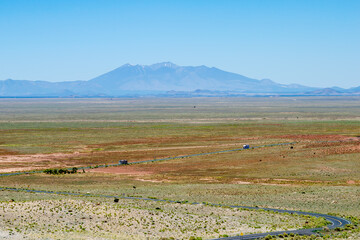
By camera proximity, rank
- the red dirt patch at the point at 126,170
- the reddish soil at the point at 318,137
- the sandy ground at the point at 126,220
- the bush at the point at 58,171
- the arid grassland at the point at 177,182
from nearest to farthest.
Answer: the sandy ground at the point at 126,220
the arid grassland at the point at 177,182
the red dirt patch at the point at 126,170
the bush at the point at 58,171
the reddish soil at the point at 318,137

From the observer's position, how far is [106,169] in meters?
83.6

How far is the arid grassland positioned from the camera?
43.8 m

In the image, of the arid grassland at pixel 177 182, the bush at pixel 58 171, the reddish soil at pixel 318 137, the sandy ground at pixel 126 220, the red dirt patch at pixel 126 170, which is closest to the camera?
the sandy ground at pixel 126 220

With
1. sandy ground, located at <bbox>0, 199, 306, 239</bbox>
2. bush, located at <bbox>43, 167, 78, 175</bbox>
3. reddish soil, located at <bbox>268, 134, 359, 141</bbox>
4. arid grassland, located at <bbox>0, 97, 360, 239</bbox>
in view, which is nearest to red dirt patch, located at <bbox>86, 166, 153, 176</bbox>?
arid grassland, located at <bbox>0, 97, 360, 239</bbox>

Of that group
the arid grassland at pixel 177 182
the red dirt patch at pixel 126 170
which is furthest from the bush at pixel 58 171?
the red dirt patch at pixel 126 170

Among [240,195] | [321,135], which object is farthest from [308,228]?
[321,135]

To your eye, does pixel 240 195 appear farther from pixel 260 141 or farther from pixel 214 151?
pixel 260 141

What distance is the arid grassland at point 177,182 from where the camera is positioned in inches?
1726

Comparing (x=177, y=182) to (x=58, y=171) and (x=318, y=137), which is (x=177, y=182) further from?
(x=318, y=137)

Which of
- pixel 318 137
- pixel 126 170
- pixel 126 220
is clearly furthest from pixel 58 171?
pixel 318 137

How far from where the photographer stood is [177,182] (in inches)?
2798

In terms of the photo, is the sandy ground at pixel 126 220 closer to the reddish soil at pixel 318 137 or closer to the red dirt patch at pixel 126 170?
the red dirt patch at pixel 126 170

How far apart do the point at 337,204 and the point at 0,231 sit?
31.9 meters

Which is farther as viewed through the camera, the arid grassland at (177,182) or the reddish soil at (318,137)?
the reddish soil at (318,137)
